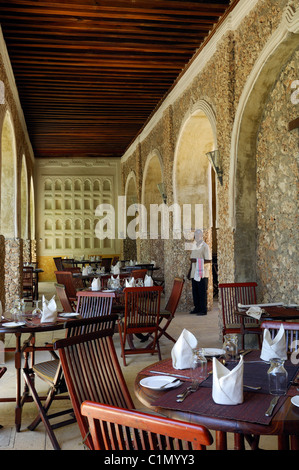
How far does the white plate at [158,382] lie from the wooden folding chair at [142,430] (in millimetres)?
478

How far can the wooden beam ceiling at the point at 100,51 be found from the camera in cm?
542

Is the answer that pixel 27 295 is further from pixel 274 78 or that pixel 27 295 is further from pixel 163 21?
pixel 274 78

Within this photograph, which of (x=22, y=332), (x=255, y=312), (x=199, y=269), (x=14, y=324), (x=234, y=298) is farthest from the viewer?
(x=199, y=269)

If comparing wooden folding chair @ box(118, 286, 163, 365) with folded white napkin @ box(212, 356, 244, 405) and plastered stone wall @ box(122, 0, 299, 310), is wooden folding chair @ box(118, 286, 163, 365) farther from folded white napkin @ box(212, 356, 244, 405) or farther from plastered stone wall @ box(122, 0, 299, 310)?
folded white napkin @ box(212, 356, 244, 405)

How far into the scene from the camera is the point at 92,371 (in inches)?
93.7

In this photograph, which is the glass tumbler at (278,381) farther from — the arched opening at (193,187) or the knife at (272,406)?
the arched opening at (193,187)

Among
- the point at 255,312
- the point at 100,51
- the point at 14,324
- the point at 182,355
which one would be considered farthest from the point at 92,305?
the point at 100,51

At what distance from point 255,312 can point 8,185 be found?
19.9 ft

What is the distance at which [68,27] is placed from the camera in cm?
581

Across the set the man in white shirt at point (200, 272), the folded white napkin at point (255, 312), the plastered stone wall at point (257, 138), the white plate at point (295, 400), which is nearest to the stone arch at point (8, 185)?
the man in white shirt at point (200, 272)

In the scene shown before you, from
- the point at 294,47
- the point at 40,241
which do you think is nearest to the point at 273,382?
the point at 294,47

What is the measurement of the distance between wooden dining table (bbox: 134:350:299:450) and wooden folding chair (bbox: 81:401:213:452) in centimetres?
29

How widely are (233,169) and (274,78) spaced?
1.17 meters

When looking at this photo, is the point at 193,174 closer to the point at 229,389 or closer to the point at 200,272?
the point at 200,272
